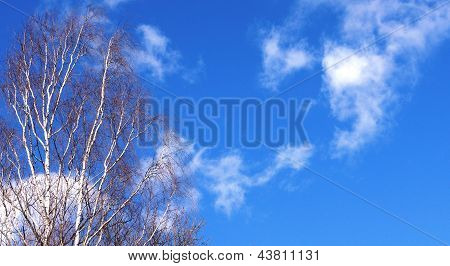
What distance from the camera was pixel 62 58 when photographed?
486 inches

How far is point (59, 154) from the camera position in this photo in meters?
11.3

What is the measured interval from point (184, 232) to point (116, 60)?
24.4 feet
